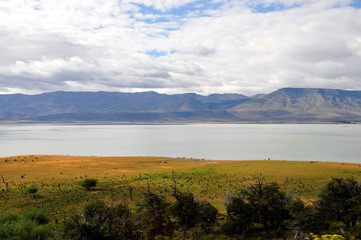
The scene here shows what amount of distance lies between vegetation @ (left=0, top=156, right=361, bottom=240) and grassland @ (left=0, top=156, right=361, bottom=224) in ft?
0.51

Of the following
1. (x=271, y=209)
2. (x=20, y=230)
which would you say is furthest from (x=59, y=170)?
(x=271, y=209)

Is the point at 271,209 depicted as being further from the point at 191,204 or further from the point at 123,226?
the point at 123,226

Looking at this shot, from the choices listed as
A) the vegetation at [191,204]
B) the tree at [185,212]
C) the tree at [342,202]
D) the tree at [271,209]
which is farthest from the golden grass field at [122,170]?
the tree at [185,212]

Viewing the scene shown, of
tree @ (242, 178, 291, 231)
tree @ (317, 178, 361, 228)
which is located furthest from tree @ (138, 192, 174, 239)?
tree @ (317, 178, 361, 228)

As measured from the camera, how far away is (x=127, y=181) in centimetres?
5244

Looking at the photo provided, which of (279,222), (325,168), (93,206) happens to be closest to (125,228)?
(93,206)

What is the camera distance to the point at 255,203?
88.6 feet

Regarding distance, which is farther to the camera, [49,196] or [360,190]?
[49,196]

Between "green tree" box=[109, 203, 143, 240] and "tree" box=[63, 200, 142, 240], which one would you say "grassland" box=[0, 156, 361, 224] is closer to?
"tree" box=[63, 200, 142, 240]

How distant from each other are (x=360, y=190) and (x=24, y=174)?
5766 centimetres

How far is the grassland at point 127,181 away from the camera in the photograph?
1551 inches

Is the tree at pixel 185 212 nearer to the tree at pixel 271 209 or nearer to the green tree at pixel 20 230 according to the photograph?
the tree at pixel 271 209

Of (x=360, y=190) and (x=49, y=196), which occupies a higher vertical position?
(x=360, y=190)

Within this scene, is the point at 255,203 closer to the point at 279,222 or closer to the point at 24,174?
the point at 279,222
